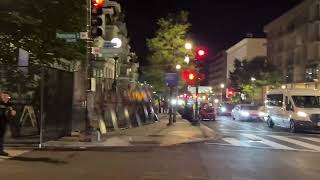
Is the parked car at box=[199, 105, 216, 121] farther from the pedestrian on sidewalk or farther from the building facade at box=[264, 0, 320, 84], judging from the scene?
the building facade at box=[264, 0, 320, 84]

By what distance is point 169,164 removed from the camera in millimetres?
→ 14039

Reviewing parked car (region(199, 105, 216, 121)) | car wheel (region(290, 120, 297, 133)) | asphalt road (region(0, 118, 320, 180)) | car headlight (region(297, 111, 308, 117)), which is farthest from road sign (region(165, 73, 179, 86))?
asphalt road (region(0, 118, 320, 180))

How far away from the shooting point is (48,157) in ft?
49.1

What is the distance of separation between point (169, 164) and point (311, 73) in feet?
229

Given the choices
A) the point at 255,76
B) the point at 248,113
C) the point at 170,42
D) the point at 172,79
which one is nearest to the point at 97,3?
the point at 172,79

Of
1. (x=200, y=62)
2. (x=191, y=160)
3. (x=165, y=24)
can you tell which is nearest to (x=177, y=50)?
(x=165, y=24)

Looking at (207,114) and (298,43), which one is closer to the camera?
(207,114)

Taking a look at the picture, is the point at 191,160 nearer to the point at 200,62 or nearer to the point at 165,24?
the point at 200,62

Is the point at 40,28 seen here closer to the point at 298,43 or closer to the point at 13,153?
the point at 13,153

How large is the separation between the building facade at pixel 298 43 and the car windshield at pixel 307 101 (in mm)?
48631

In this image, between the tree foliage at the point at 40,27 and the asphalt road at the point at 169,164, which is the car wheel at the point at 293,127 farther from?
the tree foliage at the point at 40,27

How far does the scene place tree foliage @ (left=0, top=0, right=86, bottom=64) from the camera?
20391 mm

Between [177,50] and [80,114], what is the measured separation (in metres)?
34.5

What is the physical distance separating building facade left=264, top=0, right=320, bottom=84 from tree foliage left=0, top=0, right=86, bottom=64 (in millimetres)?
60329
